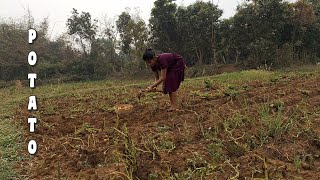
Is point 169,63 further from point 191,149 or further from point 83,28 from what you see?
point 83,28

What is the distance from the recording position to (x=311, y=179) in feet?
8.59

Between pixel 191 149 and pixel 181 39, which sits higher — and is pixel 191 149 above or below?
below

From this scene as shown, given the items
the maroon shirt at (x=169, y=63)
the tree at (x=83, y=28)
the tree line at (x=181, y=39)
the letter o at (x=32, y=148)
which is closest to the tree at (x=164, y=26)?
the tree line at (x=181, y=39)

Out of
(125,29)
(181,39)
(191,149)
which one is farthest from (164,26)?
(191,149)

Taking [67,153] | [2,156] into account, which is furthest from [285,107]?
[2,156]

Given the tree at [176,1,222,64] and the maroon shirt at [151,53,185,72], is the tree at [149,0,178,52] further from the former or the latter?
the maroon shirt at [151,53,185,72]

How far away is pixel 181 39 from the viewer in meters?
18.8

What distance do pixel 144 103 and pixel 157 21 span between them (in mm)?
12486

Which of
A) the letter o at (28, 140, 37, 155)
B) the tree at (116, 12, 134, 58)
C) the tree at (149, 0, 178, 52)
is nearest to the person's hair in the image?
the letter o at (28, 140, 37, 155)

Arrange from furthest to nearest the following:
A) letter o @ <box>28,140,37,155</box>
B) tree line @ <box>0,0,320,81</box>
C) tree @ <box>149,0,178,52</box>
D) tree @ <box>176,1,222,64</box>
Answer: tree @ <box>149,0,178,52</box> → tree @ <box>176,1,222,64</box> → tree line @ <box>0,0,320,81</box> → letter o @ <box>28,140,37,155</box>

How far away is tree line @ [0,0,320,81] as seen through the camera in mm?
15625

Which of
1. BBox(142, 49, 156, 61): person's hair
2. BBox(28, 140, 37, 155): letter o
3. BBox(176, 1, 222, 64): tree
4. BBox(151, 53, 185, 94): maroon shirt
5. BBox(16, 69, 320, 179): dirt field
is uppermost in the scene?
BBox(176, 1, 222, 64): tree

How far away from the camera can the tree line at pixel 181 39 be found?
1562 cm

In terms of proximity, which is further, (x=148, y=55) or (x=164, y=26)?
(x=164, y=26)
